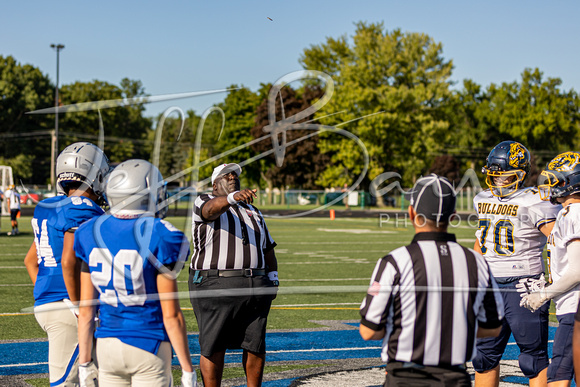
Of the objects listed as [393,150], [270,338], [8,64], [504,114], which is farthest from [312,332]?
[504,114]

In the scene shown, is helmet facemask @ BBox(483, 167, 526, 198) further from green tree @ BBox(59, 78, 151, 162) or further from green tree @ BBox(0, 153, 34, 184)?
green tree @ BBox(0, 153, 34, 184)

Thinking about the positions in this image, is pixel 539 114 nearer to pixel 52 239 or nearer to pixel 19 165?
pixel 19 165

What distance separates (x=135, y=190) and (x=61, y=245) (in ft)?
3.03

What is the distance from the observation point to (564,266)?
189 inches

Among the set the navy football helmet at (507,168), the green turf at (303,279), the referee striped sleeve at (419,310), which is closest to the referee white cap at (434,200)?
the referee striped sleeve at (419,310)

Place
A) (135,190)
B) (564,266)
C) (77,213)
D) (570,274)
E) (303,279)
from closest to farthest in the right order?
(135,190)
(77,213)
(570,274)
(564,266)
(303,279)

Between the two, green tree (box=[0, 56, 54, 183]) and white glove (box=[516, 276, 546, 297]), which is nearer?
white glove (box=[516, 276, 546, 297])

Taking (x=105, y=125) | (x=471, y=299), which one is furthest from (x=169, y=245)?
(x=105, y=125)

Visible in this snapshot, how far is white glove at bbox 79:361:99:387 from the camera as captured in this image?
3.66 m

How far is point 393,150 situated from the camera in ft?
187

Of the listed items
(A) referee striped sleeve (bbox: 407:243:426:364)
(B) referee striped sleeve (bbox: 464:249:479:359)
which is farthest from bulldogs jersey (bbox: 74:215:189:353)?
(B) referee striped sleeve (bbox: 464:249:479:359)

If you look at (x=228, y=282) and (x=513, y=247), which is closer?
(x=228, y=282)

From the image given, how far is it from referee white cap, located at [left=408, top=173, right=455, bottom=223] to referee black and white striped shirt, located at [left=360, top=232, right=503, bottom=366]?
0.17m

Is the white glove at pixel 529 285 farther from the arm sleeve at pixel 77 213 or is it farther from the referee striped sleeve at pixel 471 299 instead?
the arm sleeve at pixel 77 213
